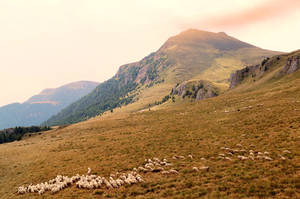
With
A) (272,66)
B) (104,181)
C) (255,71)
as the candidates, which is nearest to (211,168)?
(104,181)

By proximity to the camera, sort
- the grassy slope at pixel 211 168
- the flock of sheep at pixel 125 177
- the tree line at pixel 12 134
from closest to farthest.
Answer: the grassy slope at pixel 211 168 < the flock of sheep at pixel 125 177 < the tree line at pixel 12 134

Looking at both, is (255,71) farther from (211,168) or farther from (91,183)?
(91,183)

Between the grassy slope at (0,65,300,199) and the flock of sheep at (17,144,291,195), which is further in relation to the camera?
the flock of sheep at (17,144,291,195)

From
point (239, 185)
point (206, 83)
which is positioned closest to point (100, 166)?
point (239, 185)

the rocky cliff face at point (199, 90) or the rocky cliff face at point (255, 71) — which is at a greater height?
the rocky cliff face at point (255, 71)

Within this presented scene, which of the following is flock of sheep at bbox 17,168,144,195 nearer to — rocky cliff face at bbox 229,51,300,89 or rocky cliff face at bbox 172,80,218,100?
rocky cliff face at bbox 229,51,300,89

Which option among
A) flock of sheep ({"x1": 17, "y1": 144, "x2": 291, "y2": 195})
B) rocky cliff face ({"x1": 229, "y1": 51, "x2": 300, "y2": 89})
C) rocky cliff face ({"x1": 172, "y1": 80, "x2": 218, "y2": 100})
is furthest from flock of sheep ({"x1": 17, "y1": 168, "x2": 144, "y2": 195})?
rocky cliff face ({"x1": 172, "y1": 80, "x2": 218, "y2": 100})

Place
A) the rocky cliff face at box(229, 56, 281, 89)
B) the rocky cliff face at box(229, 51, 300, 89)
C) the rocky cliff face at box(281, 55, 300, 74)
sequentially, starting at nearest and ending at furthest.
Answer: the rocky cliff face at box(281, 55, 300, 74), the rocky cliff face at box(229, 51, 300, 89), the rocky cliff face at box(229, 56, 281, 89)

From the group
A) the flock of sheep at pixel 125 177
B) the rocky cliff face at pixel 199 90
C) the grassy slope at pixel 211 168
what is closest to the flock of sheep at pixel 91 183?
the flock of sheep at pixel 125 177

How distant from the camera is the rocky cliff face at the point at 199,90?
5733 inches

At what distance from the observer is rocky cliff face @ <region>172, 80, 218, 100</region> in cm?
14562

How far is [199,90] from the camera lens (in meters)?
157

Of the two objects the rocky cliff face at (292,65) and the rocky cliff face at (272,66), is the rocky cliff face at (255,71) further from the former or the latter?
the rocky cliff face at (292,65)

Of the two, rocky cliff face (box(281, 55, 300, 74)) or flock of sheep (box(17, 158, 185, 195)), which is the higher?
rocky cliff face (box(281, 55, 300, 74))
